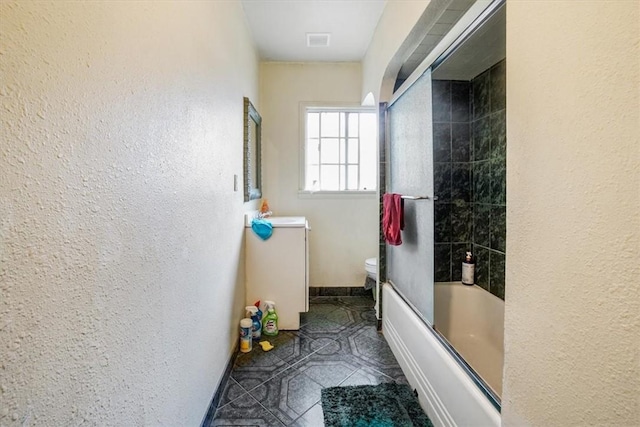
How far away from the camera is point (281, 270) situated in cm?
247

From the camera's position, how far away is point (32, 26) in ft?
1.70

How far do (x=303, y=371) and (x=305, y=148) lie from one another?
214 centimetres

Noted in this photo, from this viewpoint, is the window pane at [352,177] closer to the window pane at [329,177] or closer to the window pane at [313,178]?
the window pane at [329,177]

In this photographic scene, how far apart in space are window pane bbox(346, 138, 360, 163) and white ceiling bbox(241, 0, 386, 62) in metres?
0.82

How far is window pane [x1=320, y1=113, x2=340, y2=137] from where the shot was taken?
10.9 ft

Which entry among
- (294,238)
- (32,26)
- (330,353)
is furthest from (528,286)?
(294,238)

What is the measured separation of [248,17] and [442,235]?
90.8 inches

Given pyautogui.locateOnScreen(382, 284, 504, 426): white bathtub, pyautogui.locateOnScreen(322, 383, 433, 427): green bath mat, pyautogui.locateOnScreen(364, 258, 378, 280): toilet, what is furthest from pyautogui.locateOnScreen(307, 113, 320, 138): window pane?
pyautogui.locateOnScreen(322, 383, 433, 427): green bath mat

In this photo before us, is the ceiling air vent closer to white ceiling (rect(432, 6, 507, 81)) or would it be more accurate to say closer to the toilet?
white ceiling (rect(432, 6, 507, 81))

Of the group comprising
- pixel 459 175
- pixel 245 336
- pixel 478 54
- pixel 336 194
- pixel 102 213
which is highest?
pixel 478 54

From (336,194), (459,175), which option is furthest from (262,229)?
(459,175)

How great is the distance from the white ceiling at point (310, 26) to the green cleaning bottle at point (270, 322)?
226 centimetres

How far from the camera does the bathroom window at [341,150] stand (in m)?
3.31

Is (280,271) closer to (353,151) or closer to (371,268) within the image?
(371,268)
